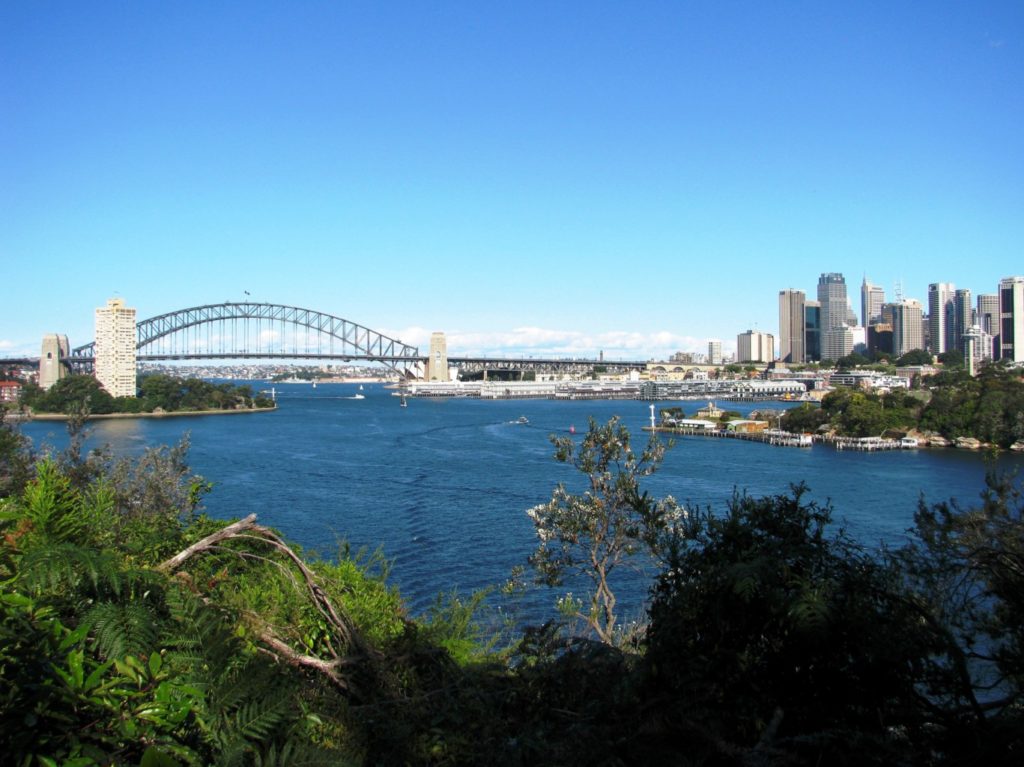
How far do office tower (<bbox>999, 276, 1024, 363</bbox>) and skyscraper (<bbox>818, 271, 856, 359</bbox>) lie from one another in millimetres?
23480

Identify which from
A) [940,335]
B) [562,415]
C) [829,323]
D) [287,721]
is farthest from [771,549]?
[829,323]

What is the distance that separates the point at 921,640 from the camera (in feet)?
5.26

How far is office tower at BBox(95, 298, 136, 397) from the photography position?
146 feet

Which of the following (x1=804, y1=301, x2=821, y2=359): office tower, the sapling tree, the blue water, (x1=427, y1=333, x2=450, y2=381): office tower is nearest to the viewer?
the sapling tree

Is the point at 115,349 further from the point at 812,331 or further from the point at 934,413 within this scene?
the point at 812,331

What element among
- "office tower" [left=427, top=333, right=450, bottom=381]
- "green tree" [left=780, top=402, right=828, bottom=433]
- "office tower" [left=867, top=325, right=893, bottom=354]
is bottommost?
"green tree" [left=780, top=402, right=828, bottom=433]

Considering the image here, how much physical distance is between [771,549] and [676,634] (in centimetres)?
31

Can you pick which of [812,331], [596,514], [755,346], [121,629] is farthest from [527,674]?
[755,346]

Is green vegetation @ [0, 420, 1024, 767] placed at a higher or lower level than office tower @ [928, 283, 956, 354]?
lower

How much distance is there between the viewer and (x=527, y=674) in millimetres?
2070

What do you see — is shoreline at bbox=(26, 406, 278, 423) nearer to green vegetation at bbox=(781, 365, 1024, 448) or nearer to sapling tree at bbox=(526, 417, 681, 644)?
green vegetation at bbox=(781, 365, 1024, 448)

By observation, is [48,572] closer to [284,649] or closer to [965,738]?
[284,649]

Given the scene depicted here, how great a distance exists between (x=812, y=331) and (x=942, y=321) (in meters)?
15.6

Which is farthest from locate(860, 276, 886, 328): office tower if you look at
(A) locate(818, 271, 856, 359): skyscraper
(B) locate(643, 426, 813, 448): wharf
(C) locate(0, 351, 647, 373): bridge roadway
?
(B) locate(643, 426, 813, 448): wharf
